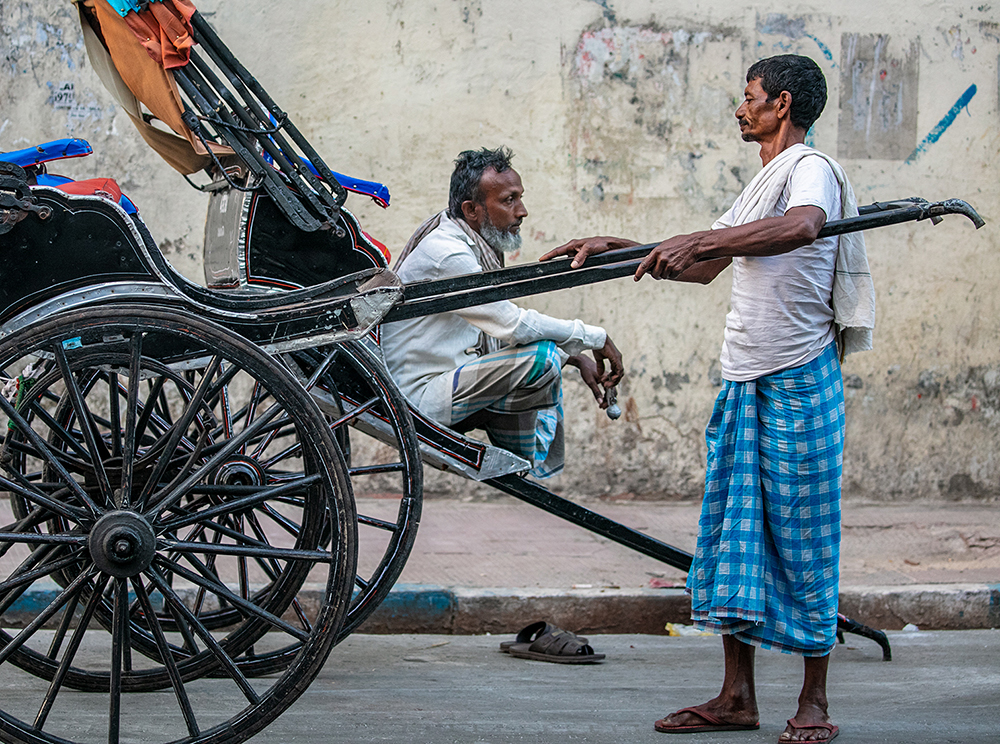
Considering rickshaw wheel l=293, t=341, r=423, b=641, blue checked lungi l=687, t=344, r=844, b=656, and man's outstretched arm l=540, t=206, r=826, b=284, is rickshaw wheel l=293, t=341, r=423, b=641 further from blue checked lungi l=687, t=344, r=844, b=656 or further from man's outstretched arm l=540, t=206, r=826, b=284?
blue checked lungi l=687, t=344, r=844, b=656

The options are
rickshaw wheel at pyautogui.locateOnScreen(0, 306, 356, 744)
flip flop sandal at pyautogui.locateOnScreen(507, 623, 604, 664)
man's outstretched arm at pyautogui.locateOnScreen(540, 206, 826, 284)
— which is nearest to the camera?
rickshaw wheel at pyautogui.locateOnScreen(0, 306, 356, 744)

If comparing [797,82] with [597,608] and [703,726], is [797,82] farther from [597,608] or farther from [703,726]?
[597,608]

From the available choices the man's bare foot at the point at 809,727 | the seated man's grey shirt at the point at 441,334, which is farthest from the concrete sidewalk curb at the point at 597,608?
the man's bare foot at the point at 809,727

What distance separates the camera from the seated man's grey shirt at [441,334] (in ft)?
10.4

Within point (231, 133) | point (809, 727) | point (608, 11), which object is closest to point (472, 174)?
point (231, 133)

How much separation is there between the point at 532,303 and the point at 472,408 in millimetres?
2233

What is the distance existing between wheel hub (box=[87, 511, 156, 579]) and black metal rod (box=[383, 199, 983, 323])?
748 mm

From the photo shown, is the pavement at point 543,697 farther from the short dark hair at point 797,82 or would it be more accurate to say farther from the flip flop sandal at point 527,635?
the short dark hair at point 797,82

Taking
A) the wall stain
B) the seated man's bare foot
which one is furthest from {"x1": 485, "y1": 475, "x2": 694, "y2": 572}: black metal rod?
the wall stain

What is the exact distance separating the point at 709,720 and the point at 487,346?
1415 millimetres

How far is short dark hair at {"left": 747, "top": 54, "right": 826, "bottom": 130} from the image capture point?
8.77 feet

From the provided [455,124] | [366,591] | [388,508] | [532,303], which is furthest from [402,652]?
[455,124]

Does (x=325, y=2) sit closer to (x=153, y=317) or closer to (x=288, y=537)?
(x=288, y=537)

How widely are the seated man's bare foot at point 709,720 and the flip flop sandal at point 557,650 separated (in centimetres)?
71
